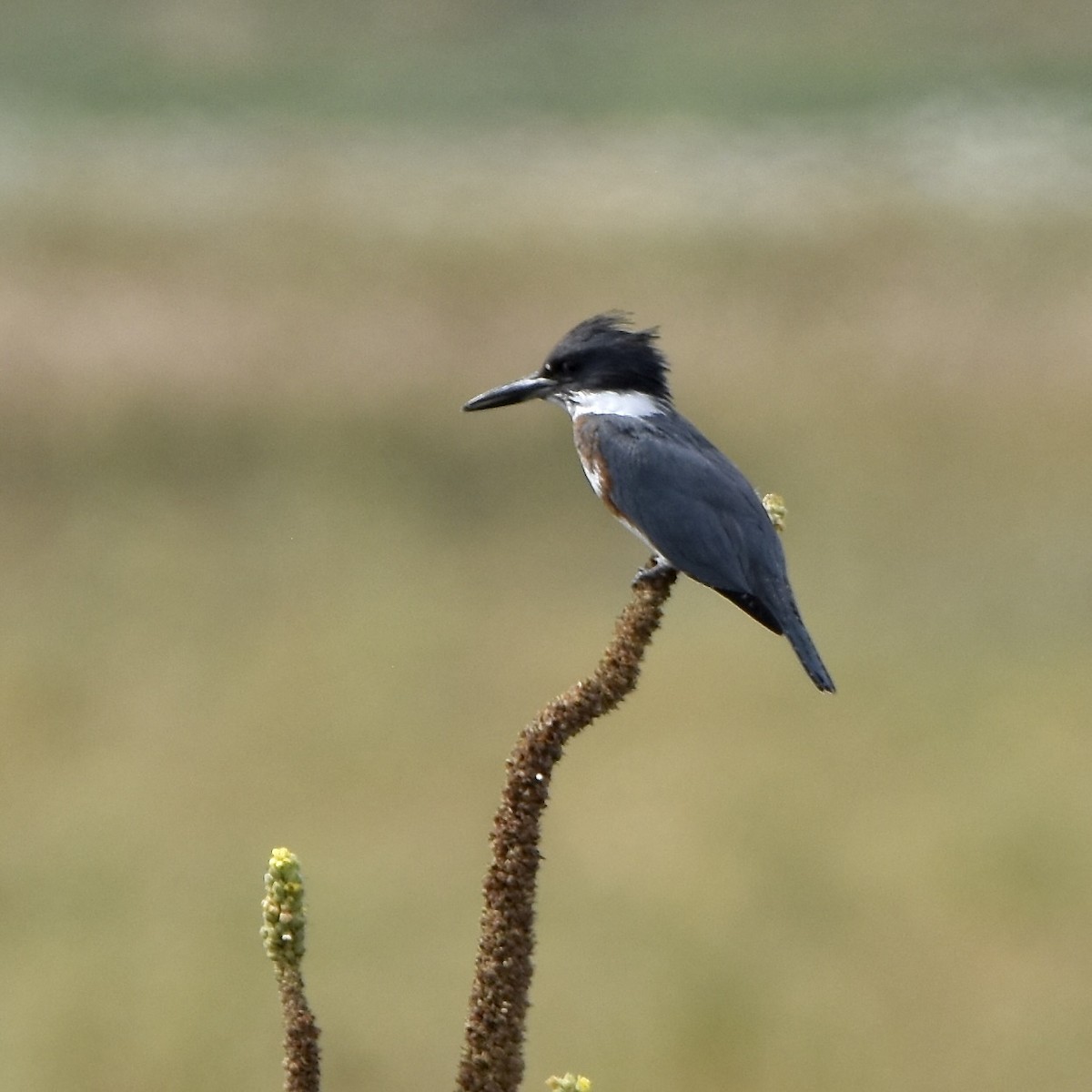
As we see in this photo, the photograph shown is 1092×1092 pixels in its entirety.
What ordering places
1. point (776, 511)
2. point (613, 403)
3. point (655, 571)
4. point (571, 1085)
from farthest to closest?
point (613, 403), point (655, 571), point (776, 511), point (571, 1085)

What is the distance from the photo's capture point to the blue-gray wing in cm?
367

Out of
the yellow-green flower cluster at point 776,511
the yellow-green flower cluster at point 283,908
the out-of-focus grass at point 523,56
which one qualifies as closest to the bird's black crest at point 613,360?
the yellow-green flower cluster at point 776,511

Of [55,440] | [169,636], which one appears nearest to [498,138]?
[55,440]

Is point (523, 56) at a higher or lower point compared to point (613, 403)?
higher

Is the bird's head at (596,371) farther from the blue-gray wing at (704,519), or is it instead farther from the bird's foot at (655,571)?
the bird's foot at (655,571)

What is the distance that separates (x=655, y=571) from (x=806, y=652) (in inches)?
31.8

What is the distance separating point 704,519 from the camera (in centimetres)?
373

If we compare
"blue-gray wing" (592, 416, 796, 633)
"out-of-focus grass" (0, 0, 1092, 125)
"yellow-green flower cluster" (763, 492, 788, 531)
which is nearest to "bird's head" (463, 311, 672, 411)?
"blue-gray wing" (592, 416, 796, 633)

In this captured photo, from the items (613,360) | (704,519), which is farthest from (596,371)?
(704,519)

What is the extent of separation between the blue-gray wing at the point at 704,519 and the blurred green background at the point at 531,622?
8.58ft

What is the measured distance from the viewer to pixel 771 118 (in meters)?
22.8

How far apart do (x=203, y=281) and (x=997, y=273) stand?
5756 millimetres

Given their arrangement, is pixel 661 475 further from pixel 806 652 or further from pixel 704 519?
pixel 806 652

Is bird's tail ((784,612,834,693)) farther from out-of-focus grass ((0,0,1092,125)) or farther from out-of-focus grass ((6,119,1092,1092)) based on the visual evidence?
out-of-focus grass ((0,0,1092,125))
